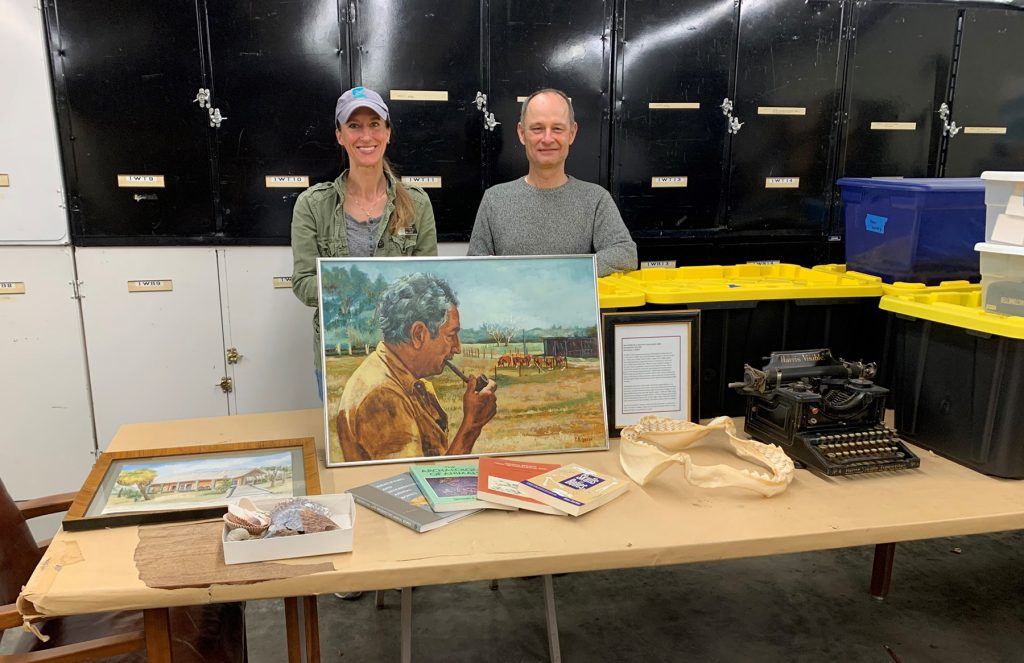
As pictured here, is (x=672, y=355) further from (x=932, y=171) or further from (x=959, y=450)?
(x=932, y=171)

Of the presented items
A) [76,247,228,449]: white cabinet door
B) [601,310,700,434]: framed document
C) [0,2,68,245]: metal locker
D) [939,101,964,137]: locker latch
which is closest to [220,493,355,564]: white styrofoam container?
[601,310,700,434]: framed document

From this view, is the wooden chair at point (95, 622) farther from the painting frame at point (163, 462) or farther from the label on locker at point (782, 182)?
the label on locker at point (782, 182)

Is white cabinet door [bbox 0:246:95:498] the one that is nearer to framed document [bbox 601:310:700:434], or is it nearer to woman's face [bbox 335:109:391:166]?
woman's face [bbox 335:109:391:166]

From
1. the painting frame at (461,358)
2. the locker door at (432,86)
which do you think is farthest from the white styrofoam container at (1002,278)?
the locker door at (432,86)

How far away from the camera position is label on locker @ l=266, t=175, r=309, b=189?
3.04m

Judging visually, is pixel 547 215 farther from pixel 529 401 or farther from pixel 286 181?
pixel 286 181

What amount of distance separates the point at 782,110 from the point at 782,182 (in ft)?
1.15

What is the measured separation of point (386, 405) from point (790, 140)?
2.83 m

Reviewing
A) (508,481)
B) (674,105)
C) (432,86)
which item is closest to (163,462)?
(508,481)

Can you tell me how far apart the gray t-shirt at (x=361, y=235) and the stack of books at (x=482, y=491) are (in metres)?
1.00

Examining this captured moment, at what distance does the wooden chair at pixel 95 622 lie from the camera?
1.30 meters

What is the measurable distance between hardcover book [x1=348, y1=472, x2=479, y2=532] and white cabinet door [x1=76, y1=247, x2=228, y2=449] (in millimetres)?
2044

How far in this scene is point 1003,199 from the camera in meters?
1.59

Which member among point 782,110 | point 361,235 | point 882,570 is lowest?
point 882,570
